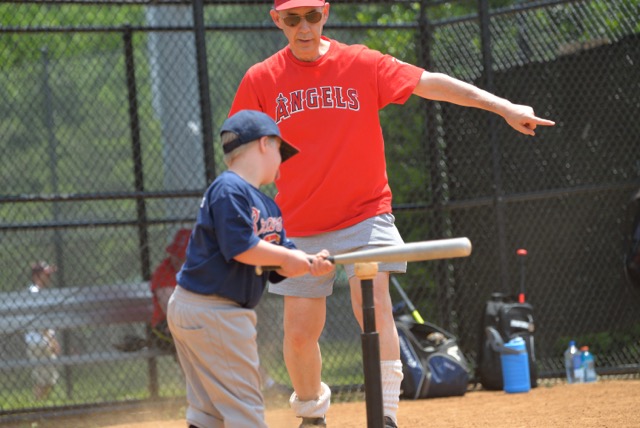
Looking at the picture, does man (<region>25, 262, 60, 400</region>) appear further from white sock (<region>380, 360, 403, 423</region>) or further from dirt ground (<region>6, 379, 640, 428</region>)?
white sock (<region>380, 360, 403, 423</region>)

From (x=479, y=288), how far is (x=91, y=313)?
3073 millimetres

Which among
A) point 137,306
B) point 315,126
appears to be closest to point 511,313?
point 137,306

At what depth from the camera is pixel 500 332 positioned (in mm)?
7309

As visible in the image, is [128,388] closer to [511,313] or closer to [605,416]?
[511,313]

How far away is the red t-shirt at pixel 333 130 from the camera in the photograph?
453 centimetres

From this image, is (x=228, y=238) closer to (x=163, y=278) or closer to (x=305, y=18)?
(x=305, y=18)

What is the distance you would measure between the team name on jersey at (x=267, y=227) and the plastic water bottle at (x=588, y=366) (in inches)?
178

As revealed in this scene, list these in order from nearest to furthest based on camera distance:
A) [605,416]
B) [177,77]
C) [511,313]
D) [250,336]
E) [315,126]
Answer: [250,336]
[315,126]
[605,416]
[511,313]
[177,77]

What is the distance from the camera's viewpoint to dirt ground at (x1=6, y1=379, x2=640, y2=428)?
17.8 ft

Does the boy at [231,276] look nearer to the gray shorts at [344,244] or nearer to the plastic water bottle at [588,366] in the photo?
the gray shorts at [344,244]

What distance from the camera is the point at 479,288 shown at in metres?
8.00

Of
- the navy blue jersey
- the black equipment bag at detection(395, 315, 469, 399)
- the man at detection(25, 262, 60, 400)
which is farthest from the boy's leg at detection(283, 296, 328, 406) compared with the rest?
the man at detection(25, 262, 60, 400)

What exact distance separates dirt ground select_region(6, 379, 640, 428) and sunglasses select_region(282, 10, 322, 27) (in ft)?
7.83

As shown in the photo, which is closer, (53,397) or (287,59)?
(287,59)
